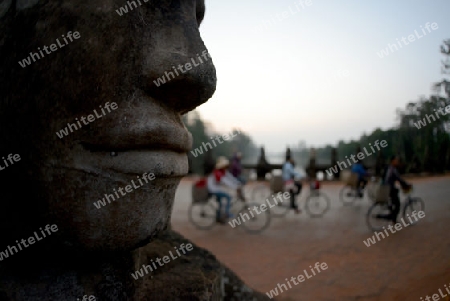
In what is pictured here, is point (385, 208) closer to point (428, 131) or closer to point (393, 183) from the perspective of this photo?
point (393, 183)

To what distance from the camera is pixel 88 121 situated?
4.02ft

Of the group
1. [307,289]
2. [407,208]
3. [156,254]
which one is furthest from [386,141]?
[156,254]

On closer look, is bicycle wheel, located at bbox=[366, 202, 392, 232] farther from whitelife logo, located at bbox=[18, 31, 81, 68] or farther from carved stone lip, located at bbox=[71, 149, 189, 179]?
whitelife logo, located at bbox=[18, 31, 81, 68]

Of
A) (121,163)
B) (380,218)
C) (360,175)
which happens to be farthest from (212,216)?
(121,163)

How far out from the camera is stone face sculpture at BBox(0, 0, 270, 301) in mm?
1223

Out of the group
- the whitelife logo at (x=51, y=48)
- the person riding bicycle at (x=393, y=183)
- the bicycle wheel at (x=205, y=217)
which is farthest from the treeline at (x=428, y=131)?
the bicycle wheel at (x=205, y=217)

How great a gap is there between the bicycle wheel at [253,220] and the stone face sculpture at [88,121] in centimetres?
689

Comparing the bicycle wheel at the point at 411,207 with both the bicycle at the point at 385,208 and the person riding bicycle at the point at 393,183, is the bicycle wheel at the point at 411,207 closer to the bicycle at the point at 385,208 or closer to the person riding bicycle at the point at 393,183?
the bicycle at the point at 385,208

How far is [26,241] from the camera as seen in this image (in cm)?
141

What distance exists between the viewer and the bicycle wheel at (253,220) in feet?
26.8

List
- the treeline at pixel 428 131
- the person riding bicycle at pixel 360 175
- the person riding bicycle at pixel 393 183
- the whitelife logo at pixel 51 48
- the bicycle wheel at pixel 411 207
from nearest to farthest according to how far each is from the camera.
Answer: the whitelife logo at pixel 51 48, the treeline at pixel 428 131, the bicycle wheel at pixel 411 207, the person riding bicycle at pixel 393 183, the person riding bicycle at pixel 360 175

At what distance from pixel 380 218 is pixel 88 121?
7797 mm

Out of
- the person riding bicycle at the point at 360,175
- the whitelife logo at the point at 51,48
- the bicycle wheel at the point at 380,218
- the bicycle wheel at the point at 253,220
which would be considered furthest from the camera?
the person riding bicycle at the point at 360,175

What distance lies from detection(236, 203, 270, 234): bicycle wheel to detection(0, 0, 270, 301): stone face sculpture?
689 cm
